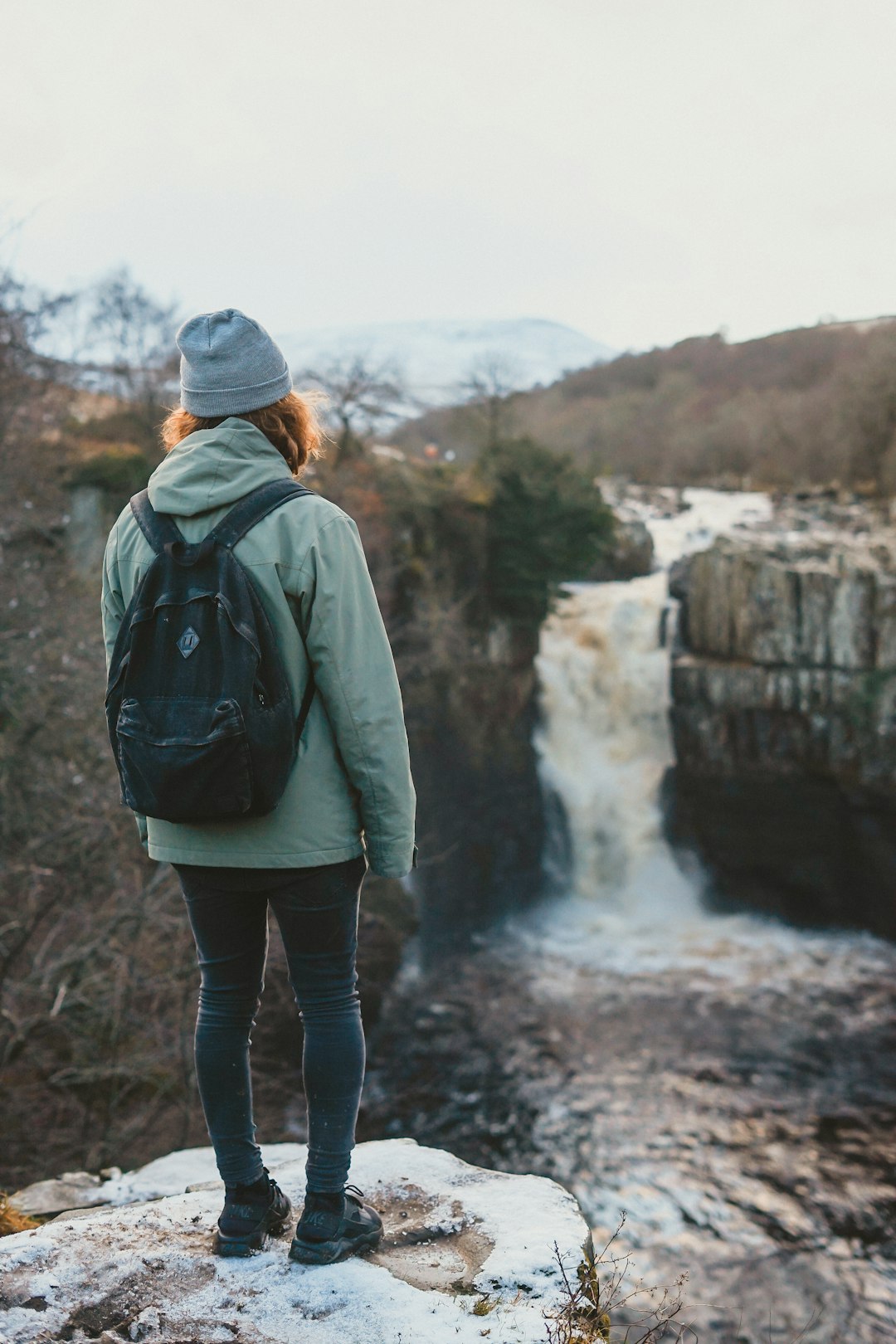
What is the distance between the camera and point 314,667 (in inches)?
78.9

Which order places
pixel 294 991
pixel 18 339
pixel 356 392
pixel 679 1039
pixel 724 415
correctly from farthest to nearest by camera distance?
pixel 724 415, pixel 356 392, pixel 679 1039, pixel 18 339, pixel 294 991

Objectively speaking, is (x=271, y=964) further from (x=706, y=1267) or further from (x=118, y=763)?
(x=118, y=763)

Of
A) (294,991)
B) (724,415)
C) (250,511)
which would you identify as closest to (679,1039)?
(294,991)

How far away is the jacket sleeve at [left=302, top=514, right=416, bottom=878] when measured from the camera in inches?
77.0

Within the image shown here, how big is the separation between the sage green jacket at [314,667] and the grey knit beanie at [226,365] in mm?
66

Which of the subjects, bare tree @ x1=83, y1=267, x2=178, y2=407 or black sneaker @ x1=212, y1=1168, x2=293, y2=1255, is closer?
black sneaker @ x1=212, y1=1168, x2=293, y2=1255

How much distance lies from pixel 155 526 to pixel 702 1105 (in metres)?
9.93

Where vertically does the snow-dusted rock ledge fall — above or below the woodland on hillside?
below

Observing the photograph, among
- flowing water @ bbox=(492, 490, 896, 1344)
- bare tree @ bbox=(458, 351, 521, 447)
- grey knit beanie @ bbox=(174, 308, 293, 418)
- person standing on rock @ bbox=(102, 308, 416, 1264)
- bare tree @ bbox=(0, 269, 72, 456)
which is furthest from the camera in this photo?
bare tree @ bbox=(458, 351, 521, 447)

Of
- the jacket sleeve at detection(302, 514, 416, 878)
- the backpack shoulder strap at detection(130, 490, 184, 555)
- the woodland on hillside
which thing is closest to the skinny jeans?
the jacket sleeve at detection(302, 514, 416, 878)

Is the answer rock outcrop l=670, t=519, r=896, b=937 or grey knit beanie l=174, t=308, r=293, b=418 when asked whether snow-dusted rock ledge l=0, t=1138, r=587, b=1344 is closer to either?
grey knit beanie l=174, t=308, r=293, b=418

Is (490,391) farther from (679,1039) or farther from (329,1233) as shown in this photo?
(329,1233)

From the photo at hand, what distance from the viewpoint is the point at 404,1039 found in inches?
461

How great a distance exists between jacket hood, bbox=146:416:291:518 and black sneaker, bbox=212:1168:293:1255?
1.48 metres
